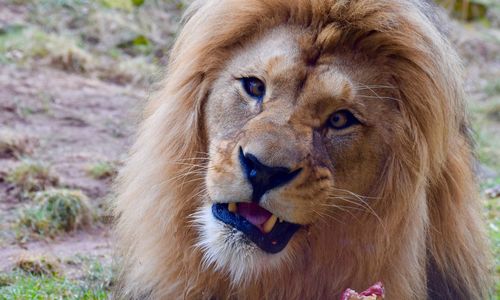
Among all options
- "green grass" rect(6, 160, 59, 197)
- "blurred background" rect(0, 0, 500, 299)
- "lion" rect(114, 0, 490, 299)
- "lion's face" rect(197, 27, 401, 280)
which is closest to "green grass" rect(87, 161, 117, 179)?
"blurred background" rect(0, 0, 500, 299)

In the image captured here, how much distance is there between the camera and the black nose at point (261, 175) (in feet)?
9.26

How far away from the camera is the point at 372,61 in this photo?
325cm

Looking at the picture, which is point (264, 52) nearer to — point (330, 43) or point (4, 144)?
point (330, 43)

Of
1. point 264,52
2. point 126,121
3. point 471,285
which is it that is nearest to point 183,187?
point 264,52

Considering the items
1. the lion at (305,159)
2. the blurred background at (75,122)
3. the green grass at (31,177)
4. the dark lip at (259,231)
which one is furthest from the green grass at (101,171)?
the dark lip at (259,231)

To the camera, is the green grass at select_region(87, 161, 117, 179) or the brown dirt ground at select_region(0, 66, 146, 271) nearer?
the brown dirt ground at select_region(0, 66, 146, 271)

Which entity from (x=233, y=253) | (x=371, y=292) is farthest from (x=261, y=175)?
(x=371, y=292)

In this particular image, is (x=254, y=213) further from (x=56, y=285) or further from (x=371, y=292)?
(x=56, y=285)

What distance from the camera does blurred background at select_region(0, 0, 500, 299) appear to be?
4.96m

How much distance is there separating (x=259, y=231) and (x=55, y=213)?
300cm

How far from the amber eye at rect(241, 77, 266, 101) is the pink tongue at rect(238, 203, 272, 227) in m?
0.41

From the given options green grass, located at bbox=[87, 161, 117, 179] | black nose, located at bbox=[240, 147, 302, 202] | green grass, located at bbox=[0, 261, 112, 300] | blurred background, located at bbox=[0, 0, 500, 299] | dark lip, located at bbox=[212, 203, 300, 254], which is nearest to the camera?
black nose, located at bbox=[240, 147, 302, 202]

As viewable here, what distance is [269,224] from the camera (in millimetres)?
2982

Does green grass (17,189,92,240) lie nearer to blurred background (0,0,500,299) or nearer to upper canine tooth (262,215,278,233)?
blurred background (0,0,500,299)
